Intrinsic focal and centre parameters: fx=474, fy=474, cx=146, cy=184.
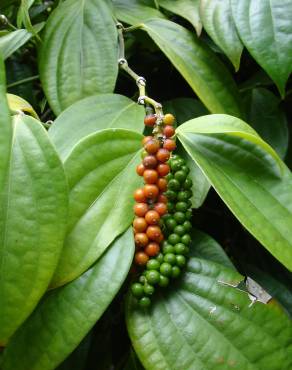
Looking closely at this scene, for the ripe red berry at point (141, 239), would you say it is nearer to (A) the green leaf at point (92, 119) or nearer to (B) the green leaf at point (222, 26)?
(A) the green leaf at point (92, 119)

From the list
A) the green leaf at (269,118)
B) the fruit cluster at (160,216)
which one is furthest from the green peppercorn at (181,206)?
the green leaf at (269,118)

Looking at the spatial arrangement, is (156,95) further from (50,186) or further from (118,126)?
(50,186)

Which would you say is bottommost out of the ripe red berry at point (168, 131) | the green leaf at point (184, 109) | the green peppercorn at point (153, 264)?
the green peppercorn at point (153, 264)

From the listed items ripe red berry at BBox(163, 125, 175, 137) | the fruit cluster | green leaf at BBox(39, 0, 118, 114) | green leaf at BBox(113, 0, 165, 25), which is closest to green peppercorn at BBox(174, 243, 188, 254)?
the fruit cluster

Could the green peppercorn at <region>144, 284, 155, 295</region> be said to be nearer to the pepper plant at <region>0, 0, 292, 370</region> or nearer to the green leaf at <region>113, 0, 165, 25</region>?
the pepper plant at <region>0, 0, 292, 370</region>

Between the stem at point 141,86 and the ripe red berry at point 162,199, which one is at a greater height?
the stem at point 141,86

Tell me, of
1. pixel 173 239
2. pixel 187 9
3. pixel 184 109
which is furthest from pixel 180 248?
pixel 187 9
